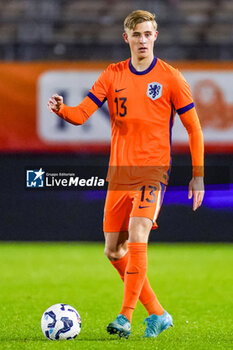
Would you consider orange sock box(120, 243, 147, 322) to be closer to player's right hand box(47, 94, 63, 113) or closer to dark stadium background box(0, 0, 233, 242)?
player's right hand box(47, 94, 63, 113)

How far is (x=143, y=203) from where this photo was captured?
162 inches

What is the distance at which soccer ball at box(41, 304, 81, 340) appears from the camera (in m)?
4.10

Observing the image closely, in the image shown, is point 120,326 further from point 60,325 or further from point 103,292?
point 103,292

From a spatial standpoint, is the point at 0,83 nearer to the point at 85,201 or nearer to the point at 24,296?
the point at 85,201

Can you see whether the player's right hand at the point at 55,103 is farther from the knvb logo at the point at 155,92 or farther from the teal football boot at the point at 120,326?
the teal football boot at the point at 120,326

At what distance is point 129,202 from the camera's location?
432 centimetres

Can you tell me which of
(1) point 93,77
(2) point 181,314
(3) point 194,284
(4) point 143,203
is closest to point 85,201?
(1) point 93,77

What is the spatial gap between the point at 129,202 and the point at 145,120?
0.50 meters

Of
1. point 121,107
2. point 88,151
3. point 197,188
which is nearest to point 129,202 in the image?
point 197,188

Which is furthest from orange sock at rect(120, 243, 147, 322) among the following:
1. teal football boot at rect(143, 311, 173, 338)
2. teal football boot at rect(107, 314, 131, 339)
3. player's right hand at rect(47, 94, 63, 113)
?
player's right hand at rect(47, 94, 63, 113)

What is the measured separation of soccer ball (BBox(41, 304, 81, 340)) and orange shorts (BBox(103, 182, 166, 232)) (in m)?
0.57

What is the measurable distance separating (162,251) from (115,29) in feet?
10.6

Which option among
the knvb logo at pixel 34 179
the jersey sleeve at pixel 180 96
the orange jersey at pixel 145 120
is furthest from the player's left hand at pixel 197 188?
the knvb logo at pixel 34 179

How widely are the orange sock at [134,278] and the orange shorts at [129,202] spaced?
0.62ft
